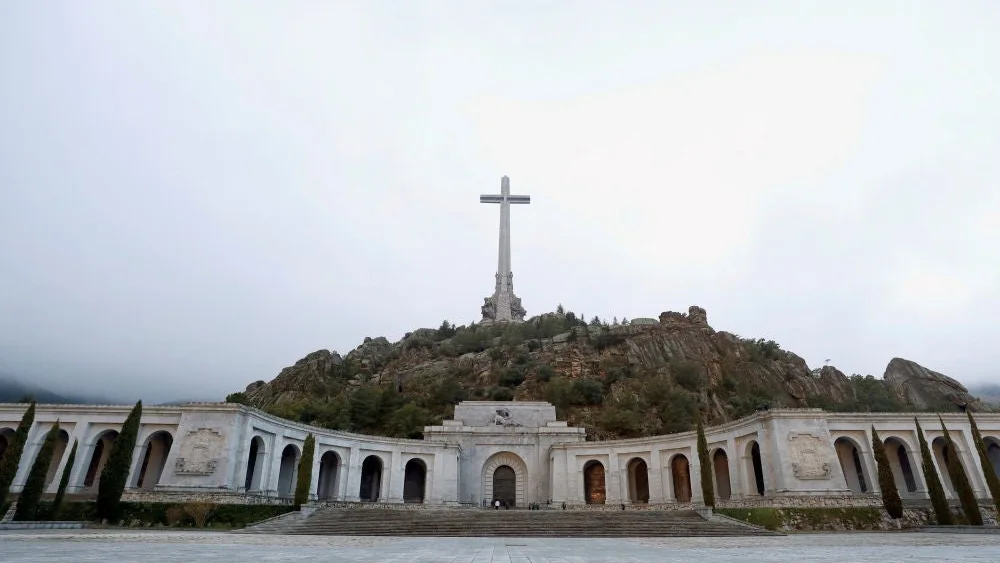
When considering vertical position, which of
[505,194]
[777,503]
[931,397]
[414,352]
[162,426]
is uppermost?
[505,194]

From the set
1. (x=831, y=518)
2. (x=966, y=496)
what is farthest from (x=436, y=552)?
(x=966, y=496)

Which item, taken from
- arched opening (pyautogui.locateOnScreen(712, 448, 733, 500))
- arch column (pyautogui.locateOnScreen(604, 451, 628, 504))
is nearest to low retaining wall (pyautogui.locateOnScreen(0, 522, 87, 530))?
arch column (pyautogui.locateOnScreen(604, 451, 628, 504))

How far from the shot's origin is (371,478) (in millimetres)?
42344

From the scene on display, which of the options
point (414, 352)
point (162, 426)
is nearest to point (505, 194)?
point (414, 352)

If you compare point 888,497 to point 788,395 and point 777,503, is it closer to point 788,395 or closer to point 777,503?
point 777,503

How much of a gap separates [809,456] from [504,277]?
6023cm

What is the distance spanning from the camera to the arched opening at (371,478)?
135ft

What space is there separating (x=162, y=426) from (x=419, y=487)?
18799mm

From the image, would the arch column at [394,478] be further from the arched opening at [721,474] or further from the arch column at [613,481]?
the arched opening at [721,474]

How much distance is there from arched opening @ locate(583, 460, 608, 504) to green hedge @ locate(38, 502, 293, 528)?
78.4 feet

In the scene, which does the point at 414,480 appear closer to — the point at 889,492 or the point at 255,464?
the point at 255,464

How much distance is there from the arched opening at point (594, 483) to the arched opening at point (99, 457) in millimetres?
31234

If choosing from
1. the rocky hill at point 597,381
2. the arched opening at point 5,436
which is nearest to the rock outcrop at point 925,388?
the rocky hill at point 597,381

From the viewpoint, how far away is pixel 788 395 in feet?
215
